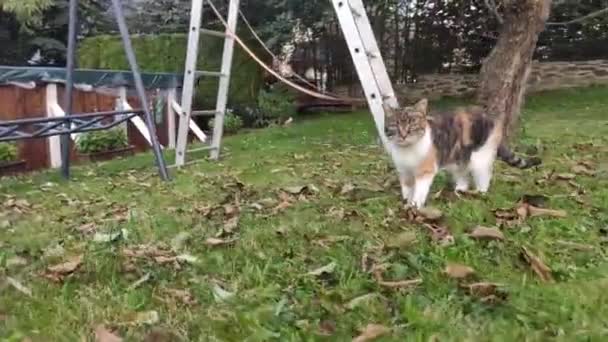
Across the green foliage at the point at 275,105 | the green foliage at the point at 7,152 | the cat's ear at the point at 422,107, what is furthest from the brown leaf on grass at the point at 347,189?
the green foliage at the point at 275,105

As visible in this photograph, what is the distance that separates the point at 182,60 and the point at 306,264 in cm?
927

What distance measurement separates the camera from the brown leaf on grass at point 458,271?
80.8 inches

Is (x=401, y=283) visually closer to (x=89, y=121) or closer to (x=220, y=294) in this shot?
(x=220, y=294)

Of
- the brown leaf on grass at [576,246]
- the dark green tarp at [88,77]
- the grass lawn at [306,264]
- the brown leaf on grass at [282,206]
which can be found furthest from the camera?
the dark green tarp at [88,77]

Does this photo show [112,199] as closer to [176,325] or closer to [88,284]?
[88,284]

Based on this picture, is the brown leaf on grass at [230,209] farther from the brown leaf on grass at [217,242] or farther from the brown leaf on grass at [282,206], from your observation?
the brown leaf on grass at [217,242]

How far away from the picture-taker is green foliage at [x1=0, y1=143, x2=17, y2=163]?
7012 millimetres

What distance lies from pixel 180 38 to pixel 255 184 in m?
7.17

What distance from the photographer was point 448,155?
140 inches

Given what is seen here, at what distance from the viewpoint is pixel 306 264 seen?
7.55ft

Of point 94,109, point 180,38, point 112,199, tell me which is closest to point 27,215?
point 112,199

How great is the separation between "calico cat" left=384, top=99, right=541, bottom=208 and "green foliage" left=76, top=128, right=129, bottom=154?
516 cm

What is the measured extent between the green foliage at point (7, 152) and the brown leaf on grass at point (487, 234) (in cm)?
570

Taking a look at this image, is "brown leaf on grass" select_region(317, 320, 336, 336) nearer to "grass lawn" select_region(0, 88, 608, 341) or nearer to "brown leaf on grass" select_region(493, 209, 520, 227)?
"grass lawn" select_region(0, 88, 608, 341)
